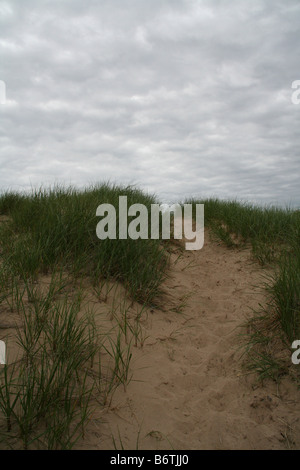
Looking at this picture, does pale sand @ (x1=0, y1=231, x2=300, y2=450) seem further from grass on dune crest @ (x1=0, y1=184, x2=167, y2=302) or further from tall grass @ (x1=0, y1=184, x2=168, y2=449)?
grass on dune crest @ (x1=0, y1=184, x2=167, y2=302)

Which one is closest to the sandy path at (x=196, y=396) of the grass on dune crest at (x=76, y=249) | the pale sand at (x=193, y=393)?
the pale sand at (x=193, y=393)

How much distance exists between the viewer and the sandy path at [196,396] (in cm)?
191

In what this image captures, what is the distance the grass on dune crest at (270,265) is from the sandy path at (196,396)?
177 millimetres

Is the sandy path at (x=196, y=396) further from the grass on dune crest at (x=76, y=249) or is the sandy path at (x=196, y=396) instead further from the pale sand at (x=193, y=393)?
the grass on dune crest at (x=76, y=249)

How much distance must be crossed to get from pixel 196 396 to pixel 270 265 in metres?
1.99

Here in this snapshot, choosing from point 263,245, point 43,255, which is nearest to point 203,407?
point 43,255

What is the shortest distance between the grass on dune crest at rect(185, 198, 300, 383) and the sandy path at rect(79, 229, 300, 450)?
7.0 inches

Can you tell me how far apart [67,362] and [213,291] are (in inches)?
Answer: 91.1

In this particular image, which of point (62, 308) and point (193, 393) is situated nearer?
point (193, 393)

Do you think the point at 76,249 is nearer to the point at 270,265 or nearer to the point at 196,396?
the point at 196,396

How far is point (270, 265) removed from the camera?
3.75 meters

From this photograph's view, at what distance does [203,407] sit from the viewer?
220 centimetres

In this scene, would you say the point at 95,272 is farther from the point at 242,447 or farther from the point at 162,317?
the point at 242,447

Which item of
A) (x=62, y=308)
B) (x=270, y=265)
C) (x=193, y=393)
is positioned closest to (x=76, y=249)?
(x=62, y=308)
